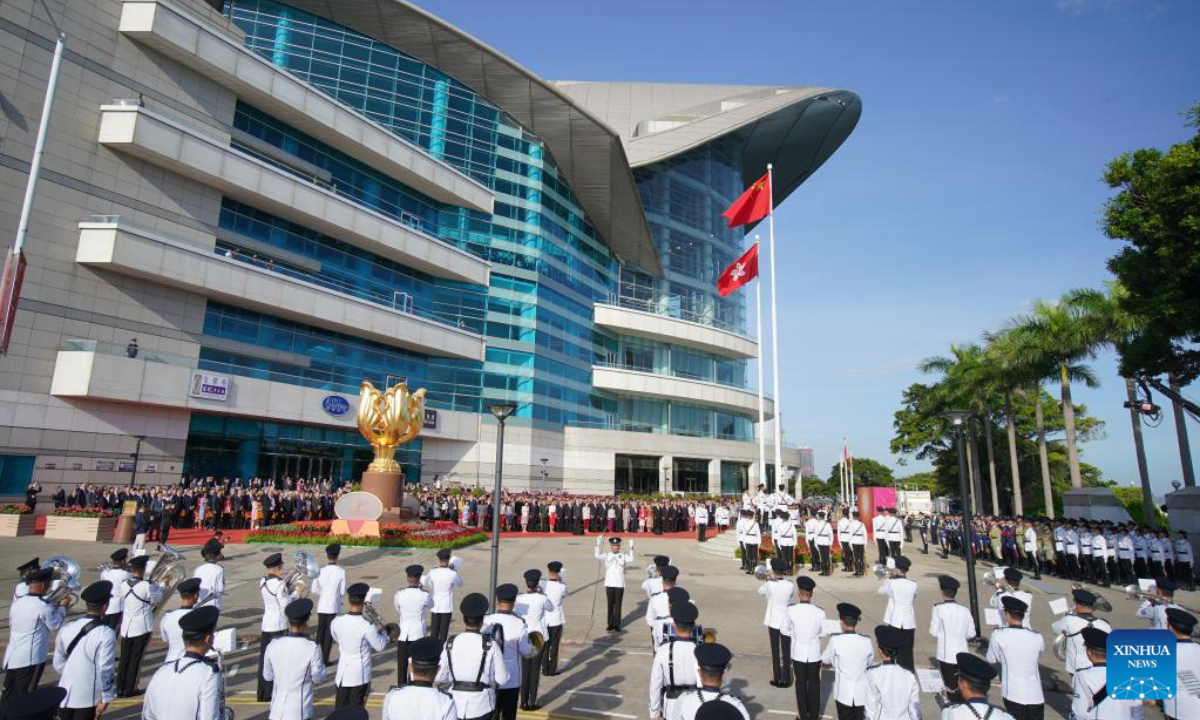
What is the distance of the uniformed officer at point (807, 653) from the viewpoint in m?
7.96

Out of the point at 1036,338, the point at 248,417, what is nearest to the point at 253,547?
the point at 248,417

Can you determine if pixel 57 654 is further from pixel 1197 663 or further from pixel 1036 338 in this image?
pixel 1036 338

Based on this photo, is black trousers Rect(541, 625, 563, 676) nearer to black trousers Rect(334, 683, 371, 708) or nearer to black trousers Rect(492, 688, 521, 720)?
black trousers Rect(492, 688, 521, 720)

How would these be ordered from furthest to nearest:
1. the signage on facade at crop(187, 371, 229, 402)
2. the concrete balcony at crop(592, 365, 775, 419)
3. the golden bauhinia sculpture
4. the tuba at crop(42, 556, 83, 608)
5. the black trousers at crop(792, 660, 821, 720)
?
the concrete balcony at crop(592, 365, 775, 419), the signage on facade at crop(187, 371, 229, 402), the golden bauhinia sculpture, the black trousers at crop(792, 660, 821, 720), the tuba at crop(42, 556, 83, 608)

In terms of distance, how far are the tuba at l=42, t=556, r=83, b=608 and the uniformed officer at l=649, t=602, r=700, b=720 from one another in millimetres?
7103

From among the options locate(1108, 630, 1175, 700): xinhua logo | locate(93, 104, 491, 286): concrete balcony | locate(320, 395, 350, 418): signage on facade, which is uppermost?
locate(93, 104, 491, 286): concrete balcony

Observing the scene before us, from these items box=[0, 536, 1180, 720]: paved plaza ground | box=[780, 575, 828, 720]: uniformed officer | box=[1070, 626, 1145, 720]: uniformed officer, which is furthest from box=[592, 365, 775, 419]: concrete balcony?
box=[1070, 626, 1145, 720]: uniformed officer

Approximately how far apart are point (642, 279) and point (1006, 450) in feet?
124

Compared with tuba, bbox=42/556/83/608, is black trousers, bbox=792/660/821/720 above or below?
below

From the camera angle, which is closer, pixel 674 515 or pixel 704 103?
pixel 674 515

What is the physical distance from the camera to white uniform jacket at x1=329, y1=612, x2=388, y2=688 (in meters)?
6.82

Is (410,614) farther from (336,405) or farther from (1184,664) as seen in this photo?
(336,405)

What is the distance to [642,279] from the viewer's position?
63594 millimetres

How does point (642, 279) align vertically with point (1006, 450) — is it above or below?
above
